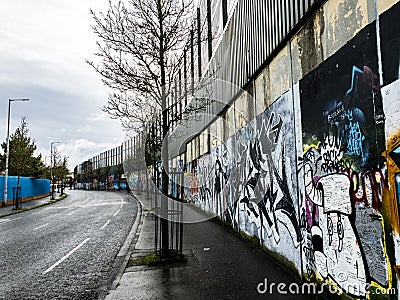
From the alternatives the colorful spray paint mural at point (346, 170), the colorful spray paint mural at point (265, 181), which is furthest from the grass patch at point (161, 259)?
the colorful spray paint mural at point (346, 170)

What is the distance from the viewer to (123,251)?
9.14m

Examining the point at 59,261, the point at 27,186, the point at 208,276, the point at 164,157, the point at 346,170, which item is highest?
the point at 164,157

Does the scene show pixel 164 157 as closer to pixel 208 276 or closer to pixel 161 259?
pixel 161 259

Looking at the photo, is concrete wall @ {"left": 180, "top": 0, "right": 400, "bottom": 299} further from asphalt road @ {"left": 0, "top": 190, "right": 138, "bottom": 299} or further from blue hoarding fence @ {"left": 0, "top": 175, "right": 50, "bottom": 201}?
blue hoarding fence @ {"left": 0, "top": 175, "right": 50, "bottom": 201}

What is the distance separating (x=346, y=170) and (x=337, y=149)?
1.14 feet

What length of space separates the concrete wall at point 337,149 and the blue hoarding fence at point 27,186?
26.5 m

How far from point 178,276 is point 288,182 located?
107 inches

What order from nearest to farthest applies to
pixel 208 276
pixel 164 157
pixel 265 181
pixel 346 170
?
pixel 346 170
pixel 208 276
pixel 265 181
pixel 164 157

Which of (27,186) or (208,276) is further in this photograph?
(27,186)

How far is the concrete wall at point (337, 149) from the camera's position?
330 centimetres

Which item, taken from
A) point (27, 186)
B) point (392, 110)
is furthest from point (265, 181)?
point (27, 186)

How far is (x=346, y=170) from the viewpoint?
160 inches

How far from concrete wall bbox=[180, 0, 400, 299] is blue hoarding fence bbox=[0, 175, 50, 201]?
86.9 feet

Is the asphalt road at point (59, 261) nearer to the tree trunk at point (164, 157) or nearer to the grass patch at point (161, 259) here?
the grass patch at point (161, 259)
